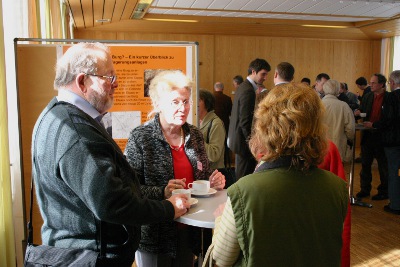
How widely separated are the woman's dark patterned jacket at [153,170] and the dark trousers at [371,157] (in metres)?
3.97

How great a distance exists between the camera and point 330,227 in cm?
132

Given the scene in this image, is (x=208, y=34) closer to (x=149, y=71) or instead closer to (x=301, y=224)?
(x=149, y=71)

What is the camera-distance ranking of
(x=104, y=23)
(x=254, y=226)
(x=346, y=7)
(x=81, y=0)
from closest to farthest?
(x=254, y=226) → (x=81, y=0) → (x=346, y=7) → (x=104, y=23)

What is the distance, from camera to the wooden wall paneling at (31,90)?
102 inches

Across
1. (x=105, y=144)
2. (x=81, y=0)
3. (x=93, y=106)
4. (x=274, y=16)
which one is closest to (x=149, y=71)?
(x=93, y=106)

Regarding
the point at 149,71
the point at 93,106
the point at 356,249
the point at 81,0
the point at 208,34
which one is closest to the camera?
the point at 93,106

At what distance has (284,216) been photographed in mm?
1242

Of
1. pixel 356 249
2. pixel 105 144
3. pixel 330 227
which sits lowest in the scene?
pixel 356 249

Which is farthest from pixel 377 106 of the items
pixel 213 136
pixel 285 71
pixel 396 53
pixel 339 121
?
pixel 396 53

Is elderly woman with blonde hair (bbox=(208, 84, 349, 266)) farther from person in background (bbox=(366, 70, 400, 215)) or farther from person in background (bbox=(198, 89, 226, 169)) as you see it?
person in background (bbox=(366, 70, 400, 215))

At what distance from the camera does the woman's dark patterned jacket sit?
1988 mm

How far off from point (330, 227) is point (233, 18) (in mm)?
7957

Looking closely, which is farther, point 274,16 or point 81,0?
point 274,16

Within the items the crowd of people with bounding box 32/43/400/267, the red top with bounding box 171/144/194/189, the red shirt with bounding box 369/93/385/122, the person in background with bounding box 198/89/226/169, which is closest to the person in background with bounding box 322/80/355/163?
the red shirt with bounding box 369/93/385/122
